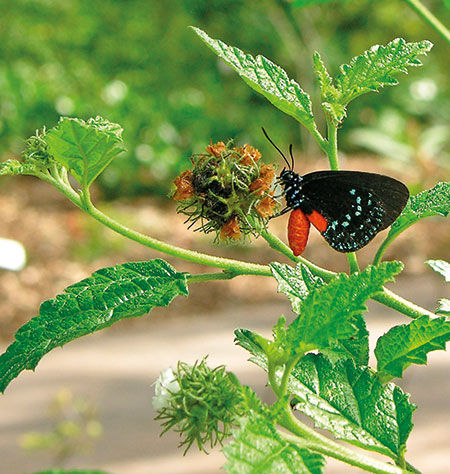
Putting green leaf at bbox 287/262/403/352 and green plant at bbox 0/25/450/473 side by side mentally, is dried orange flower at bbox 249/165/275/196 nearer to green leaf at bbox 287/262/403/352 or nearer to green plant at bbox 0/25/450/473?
green plant at bbox 0/25/450/473

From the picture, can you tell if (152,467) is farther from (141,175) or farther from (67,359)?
(141,175)

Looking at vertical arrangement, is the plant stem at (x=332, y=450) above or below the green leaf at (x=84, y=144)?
below

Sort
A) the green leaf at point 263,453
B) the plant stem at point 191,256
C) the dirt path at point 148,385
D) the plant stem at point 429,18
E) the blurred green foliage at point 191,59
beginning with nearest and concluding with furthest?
the green leaf at point 263,453 < the plant stem at point 191,256 < the plant stem at point 429,18 < the dirt path at point 148,385 < the blurred green foliage at point 191,59

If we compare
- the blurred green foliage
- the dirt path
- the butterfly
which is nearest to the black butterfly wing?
the butterfly

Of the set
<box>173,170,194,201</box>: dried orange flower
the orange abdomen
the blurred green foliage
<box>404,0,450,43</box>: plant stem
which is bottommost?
the orange abdomen

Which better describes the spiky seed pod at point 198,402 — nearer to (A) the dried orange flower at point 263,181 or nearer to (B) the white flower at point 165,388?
(B) the white flower at point 165,388

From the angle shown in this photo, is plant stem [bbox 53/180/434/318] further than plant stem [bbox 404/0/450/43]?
No

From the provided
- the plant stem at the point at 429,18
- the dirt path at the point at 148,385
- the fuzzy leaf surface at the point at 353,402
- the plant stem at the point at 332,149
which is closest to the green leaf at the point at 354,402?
the fuzzy leaf surface at the point at 353,402
